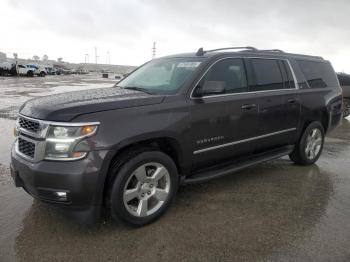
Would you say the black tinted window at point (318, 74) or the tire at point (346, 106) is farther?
the tire at point (346, 106)

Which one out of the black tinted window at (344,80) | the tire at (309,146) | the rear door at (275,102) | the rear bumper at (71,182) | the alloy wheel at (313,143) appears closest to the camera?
the rear bumper at (71,182)

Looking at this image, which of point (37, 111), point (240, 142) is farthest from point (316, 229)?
point (37, 111)

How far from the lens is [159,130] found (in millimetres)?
3518

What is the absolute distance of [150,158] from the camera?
3479 millimetres

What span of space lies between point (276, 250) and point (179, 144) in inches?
57.7

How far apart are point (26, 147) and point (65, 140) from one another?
22.2 inches

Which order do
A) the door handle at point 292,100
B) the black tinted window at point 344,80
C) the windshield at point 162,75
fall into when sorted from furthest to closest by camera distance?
the black tinted window at point 344,80 → the door handle at point 292,100 → the windshield at point 162,75

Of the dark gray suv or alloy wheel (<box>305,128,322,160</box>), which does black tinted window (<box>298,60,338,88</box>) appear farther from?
alloy wheel (<box>305,128,322,160</box>)

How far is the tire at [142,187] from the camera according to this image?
10.8 feet

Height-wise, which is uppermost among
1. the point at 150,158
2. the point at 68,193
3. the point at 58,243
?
the point at 150,158

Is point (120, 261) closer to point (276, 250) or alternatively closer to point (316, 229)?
point (276, 250)

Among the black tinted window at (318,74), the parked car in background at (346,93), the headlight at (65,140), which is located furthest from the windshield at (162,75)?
the parked car in background at (346,93)

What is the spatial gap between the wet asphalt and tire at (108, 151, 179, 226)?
17cm

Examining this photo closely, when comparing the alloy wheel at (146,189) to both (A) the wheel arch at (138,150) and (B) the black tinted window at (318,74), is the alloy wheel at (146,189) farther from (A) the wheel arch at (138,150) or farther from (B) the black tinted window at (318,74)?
(B) the black tinted window at (318,74)
